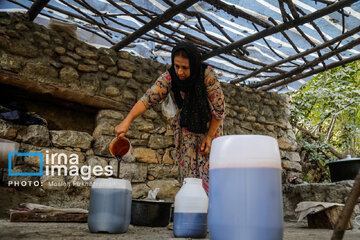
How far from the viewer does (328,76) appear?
228 inches

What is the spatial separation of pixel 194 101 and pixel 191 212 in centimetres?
94

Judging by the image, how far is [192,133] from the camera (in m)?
2.16

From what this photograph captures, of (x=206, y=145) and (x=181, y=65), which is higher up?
(x=181, y=65)

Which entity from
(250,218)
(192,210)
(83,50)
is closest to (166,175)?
(83,50)

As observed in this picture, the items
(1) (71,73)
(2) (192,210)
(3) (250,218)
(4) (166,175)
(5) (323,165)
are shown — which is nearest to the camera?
(3) (250,218)

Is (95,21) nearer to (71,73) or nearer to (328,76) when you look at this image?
(71,73)

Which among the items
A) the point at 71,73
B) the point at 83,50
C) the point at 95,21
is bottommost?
the point at 71,73

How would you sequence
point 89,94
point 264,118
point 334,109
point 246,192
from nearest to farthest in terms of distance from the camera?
point 246,192, point 89,94, point 264,118, point 334,109

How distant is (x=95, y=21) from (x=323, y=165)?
4.16m

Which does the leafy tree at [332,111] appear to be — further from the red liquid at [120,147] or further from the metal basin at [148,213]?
the red liquid at [120,147]

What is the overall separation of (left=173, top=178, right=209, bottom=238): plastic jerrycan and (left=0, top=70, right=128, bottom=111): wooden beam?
7.35 ft

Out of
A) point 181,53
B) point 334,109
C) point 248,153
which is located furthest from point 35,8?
point 334,109

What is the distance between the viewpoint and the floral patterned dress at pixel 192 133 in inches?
80.7

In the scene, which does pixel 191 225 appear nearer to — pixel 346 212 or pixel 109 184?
pixel 109 184
